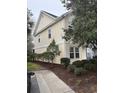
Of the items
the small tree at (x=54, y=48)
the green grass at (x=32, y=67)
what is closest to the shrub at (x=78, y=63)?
the small tree at (x=54, y=48)

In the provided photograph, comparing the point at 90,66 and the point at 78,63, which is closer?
the point at 90,66

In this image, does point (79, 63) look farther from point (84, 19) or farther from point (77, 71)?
point (84, 19)

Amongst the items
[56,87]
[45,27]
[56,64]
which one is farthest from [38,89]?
[45,27]

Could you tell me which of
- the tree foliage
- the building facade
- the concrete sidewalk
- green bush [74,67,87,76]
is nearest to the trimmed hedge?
the building facade

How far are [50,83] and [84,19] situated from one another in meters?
2.29

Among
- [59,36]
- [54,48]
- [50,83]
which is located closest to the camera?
[50,83]

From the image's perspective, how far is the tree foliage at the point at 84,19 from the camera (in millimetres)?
5225

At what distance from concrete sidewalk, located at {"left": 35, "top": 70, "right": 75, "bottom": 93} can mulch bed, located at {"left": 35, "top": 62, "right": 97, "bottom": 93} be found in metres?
0.16

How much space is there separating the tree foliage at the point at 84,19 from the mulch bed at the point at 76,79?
1110 mm

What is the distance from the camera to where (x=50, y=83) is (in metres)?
6.27

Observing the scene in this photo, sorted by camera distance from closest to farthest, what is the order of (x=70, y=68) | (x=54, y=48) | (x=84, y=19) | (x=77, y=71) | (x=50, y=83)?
(x=84, y=19) → (x=50, y=83) → (x=77, y=71) → (x=70, y=68) → (x=54, y=48)

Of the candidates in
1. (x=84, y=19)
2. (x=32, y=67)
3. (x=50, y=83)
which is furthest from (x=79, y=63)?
(x=84, y=19)
